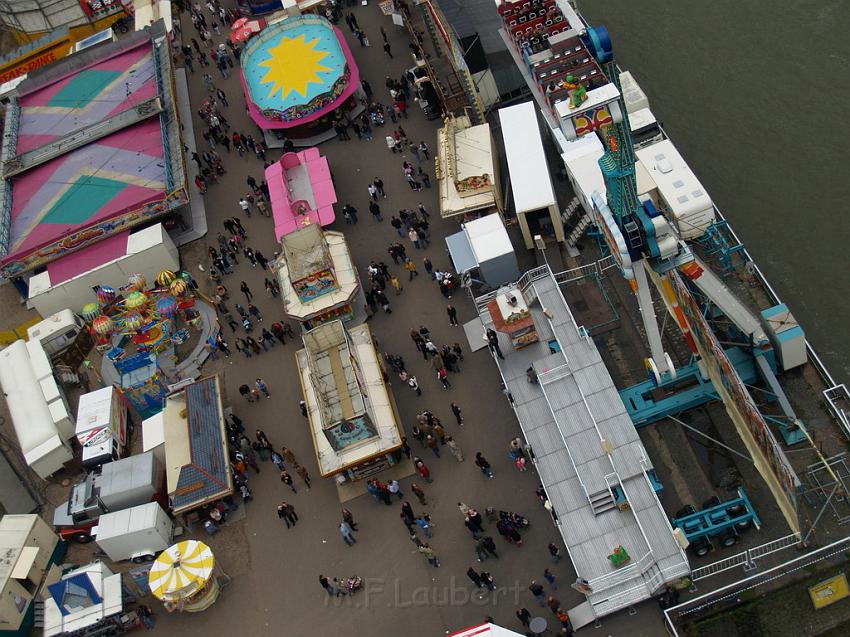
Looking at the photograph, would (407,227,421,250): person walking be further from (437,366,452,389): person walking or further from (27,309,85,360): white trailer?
(27,309,85,360): white trailer

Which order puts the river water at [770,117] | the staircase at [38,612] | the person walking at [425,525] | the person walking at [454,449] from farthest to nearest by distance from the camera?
the river water at [770,117], the person walking at [454,449], the staircase at [38,612], the person walking at [425,525]

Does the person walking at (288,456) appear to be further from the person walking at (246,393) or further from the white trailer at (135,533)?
the white trailer at (135,533)

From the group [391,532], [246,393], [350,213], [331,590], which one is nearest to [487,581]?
[391,532]

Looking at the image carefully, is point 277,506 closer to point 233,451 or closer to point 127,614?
point 233,451

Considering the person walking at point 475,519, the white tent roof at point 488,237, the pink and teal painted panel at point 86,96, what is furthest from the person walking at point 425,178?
the person walking at point 475,519

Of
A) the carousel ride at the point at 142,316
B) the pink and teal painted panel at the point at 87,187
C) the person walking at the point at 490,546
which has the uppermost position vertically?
the pink and teal painted panel at the point at 87,187

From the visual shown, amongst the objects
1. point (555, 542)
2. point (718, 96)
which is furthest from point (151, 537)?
point (718, 96)
